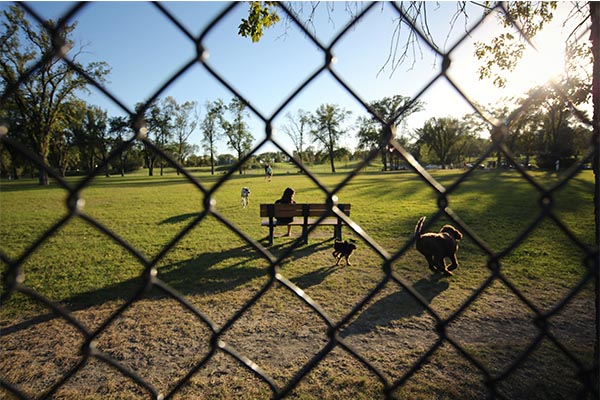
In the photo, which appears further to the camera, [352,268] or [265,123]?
[352,268]

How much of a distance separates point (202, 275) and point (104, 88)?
5.64m

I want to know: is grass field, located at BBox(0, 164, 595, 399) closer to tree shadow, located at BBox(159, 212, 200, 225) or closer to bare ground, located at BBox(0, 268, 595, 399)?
bare ground, located at BBox(0, 268, 595, 399)

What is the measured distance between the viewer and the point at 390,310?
4.49 meters

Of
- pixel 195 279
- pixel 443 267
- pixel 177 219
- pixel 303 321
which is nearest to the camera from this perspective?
pixel 303 321

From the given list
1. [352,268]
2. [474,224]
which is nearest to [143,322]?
[352,268]

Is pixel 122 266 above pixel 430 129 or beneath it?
beneath

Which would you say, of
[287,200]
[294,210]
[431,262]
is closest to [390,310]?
[431,262]

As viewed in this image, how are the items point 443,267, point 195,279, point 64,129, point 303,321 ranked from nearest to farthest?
point 303,321
point 443,267
point 195,279
point 64,129

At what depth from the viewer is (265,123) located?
841 mm

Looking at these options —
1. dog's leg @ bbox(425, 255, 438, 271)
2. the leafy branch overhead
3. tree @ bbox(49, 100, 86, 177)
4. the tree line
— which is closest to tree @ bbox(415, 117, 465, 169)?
the tree line

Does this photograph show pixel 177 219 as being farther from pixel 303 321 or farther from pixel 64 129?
pixel 64 129

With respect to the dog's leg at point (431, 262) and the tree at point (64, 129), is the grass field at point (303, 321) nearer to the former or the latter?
the dog's leg at point (431, 262)

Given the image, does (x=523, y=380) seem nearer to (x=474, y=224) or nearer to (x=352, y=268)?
(x=352, y=268)

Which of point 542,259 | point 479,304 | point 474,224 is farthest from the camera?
point 474,224
